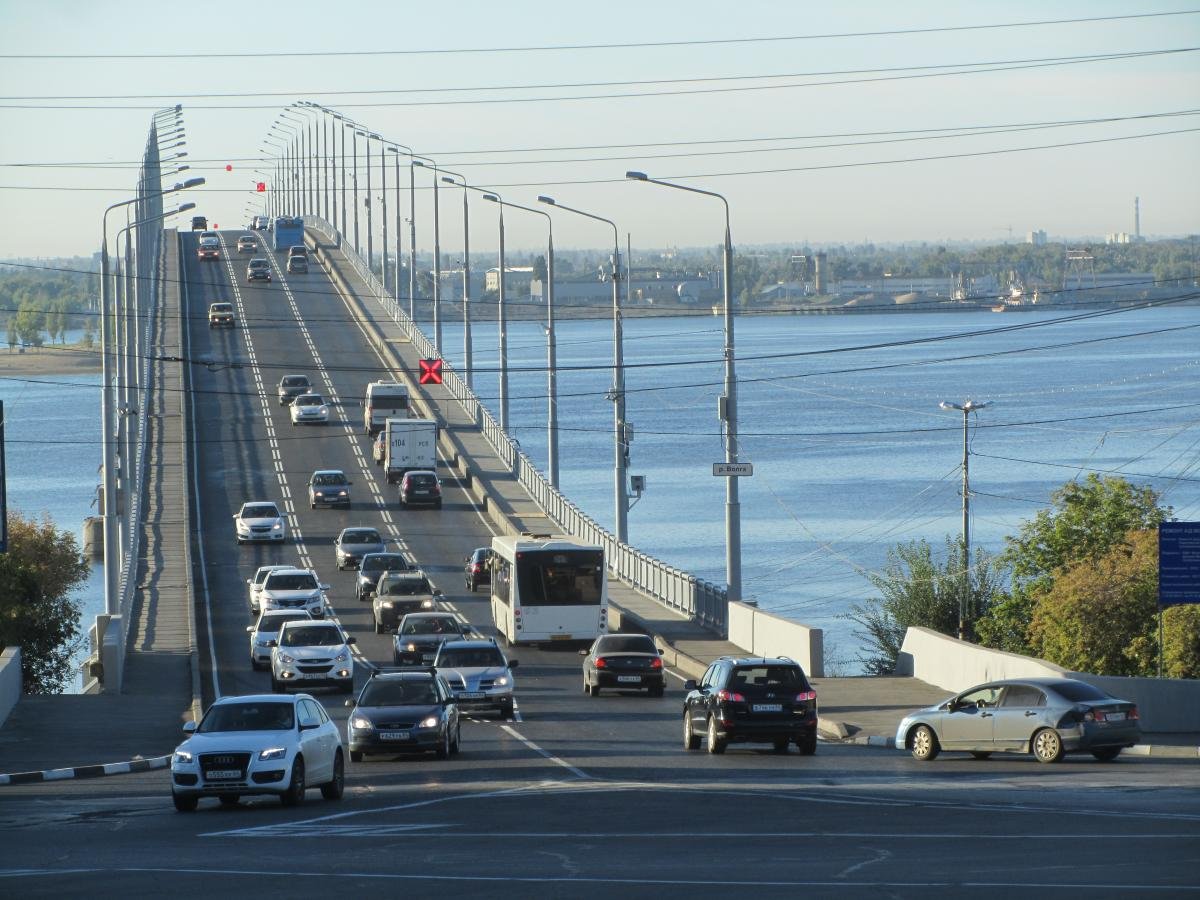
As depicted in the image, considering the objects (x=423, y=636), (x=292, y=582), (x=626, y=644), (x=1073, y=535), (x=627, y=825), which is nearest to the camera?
(x=627, y=825)

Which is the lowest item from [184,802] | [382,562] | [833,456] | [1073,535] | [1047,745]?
[1047,745]

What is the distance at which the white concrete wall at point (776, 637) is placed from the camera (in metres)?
37.0

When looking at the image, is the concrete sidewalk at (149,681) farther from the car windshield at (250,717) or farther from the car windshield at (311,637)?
the car windshield at (250,717)

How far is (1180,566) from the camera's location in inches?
1017

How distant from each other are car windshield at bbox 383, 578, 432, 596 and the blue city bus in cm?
9794

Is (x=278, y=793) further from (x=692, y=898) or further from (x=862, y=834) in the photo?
(x=692, y=898)

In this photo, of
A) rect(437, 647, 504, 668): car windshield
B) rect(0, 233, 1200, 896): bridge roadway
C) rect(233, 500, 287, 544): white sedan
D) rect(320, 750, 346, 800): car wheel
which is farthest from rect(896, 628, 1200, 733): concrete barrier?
rect(233, 500, 287, 544): white sedan

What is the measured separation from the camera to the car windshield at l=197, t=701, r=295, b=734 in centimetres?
1995

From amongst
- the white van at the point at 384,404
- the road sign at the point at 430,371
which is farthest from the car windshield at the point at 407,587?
the white van at the point at 384,404

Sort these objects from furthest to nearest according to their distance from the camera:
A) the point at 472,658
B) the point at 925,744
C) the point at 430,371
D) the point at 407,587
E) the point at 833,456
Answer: the point at 833,456, the point at 430,371, the point at 407,587, the point at 472,658, the point at 925,744

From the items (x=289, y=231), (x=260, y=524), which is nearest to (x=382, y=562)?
(x=260, y=524)

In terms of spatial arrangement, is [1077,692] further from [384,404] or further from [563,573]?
[384,404]

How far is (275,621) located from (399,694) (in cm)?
1668

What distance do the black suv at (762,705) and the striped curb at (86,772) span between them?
25.6 feet
